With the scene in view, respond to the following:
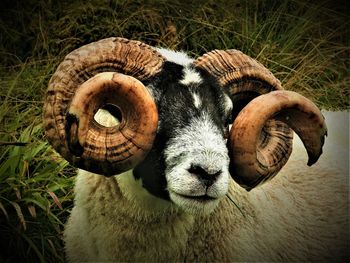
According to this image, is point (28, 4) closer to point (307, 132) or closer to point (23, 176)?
point (23, 176)

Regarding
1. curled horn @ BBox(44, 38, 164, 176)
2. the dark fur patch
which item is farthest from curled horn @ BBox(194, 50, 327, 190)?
curled horn @ BBox(44, 38, 164, 176)

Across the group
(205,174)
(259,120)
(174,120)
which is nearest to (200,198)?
(205,174)

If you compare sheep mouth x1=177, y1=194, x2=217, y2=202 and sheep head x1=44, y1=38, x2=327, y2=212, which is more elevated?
sheep head x1=44, y1=38, x2=327, y2=212

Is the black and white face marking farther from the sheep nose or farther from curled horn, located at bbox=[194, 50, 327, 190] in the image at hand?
curled horn, located at bbox=[194, 50, 327, 190]

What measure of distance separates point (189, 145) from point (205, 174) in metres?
0.22

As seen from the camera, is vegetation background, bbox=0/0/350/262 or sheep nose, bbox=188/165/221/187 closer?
sheep nose, bbox=188/165/221/187

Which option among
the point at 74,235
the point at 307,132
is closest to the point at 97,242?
the point at 74,235

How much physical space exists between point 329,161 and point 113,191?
93.1 inches

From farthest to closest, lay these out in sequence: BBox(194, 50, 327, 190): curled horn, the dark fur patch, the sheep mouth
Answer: BBox(194, 50, 327, 190): curled horn → the dark fur patch → the sheep mouth

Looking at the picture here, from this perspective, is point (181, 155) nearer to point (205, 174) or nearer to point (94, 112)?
point (205, 174)

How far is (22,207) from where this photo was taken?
489 centimetres

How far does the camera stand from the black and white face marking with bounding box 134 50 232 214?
3385 mm

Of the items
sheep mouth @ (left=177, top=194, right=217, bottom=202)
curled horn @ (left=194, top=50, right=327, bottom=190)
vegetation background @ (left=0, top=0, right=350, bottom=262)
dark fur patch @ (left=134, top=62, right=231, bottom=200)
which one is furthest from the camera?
vegetation background @ (left=0, top=0, right=350, bottom=262)

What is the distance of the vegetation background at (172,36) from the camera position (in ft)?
21.6
